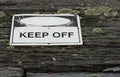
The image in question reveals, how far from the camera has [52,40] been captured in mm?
3318

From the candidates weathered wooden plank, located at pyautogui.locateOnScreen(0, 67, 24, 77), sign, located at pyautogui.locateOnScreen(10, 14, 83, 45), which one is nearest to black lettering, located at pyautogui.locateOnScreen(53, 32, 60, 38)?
sign, located at pyautogui.locateOnScreen(10, 14, 83, 45)

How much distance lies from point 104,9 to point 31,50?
79cm

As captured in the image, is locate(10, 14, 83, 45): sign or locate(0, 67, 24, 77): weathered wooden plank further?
locate(10, 14, 83, 45): sign

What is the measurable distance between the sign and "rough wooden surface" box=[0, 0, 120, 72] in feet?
0.15

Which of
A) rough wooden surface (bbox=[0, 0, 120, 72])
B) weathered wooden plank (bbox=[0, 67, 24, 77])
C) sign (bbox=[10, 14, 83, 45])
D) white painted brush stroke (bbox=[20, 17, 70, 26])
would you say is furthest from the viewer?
white painted brush stroke (bbox=[20, 17, 70, 26])

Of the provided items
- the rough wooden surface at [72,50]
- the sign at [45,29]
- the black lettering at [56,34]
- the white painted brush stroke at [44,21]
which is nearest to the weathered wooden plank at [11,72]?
the rough wooden surface at [72,50]

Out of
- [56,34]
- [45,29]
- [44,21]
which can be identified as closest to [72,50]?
[56,34]

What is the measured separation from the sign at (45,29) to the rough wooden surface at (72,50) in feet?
0.15

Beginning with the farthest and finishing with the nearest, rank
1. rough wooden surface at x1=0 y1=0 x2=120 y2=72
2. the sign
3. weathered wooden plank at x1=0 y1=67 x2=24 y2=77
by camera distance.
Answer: the sign, rough wooden surface at x1=0 y1=0 x2=120 y2=72, weathered wooden plank at x1=0 y1=67 x2=24 y2=77

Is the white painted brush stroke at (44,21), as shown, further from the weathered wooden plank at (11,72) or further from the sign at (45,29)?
the weathered wooden plank at (11,72)

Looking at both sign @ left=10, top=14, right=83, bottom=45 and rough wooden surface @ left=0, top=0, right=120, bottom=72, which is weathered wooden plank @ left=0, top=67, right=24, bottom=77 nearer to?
rough wooden surface @ left=0, top=0, right=120, bottom=72

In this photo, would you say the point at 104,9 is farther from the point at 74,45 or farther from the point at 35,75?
the point at 35,75

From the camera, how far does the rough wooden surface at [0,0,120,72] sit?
307 centimetres

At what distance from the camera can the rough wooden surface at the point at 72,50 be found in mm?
3068
